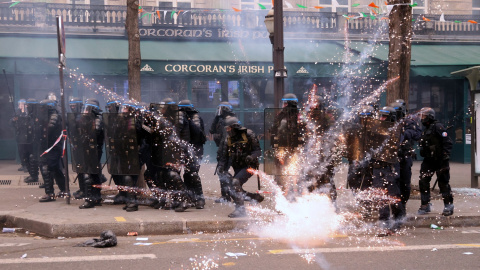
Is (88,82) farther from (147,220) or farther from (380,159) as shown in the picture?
(380,159)

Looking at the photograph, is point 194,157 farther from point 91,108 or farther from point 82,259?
point 82,259

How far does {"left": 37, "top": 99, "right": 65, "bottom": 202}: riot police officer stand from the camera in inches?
348

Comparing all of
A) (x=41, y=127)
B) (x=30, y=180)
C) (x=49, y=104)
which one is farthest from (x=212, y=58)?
(x=41, y=127)

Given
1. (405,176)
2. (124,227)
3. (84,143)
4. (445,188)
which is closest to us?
(124,227)

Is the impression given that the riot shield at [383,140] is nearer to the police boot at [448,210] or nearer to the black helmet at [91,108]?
the police boot at [448,210]

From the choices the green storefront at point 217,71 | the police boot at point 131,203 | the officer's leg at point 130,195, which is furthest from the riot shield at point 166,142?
the green storefront at point 217,71

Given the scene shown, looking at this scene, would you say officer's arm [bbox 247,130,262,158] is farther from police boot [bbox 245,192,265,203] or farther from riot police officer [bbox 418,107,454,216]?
riot police officer [bbox 418,107,454,216]

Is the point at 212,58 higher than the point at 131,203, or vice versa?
the point at 212,58

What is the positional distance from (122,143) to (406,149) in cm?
410

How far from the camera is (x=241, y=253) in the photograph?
586 centimetres

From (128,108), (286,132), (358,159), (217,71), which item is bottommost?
(358,159)

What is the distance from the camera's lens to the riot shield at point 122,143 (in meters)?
8.02

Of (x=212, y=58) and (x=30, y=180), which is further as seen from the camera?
(x=212, y=58)

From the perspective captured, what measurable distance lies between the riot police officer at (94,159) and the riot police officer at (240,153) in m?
1.97
